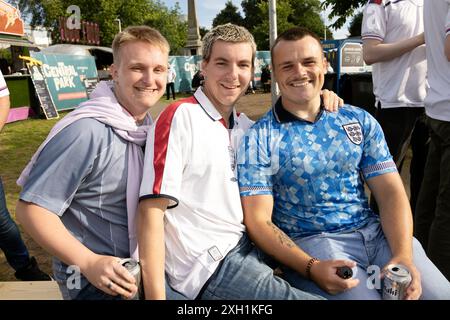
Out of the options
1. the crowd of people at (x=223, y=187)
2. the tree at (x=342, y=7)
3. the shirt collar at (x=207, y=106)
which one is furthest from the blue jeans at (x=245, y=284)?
the tree at (x=342, y=7)

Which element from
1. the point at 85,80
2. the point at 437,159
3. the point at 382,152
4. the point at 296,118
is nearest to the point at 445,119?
the point at 437,159

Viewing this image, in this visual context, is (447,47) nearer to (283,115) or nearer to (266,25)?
(283,115)

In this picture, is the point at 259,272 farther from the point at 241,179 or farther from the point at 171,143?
the point at 171,143

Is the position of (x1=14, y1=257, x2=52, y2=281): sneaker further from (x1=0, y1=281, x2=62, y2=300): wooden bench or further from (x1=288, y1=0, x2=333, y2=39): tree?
(x1=288, y1=0, x2=333, y2=39): tree

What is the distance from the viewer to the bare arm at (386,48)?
2914 millimetres

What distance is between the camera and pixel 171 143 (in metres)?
1.86

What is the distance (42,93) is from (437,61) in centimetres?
1319

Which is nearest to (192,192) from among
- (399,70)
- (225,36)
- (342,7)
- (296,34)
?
(225,36)

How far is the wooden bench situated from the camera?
2.38 m

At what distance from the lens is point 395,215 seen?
2.14 metres

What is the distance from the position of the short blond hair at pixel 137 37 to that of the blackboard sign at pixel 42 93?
40.7 feet

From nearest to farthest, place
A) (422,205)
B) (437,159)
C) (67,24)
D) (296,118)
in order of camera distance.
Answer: (296,118) < (437,159) < (422,205) < (67,24)
